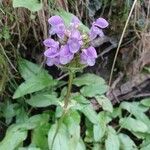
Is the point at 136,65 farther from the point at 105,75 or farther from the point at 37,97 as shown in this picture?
the point at 37,97

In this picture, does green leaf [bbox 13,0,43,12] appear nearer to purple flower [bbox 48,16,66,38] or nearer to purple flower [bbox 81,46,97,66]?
purple flower [bbox 48,16,66,38]

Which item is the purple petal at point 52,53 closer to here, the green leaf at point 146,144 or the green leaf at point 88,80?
the green leaf at point 88,80

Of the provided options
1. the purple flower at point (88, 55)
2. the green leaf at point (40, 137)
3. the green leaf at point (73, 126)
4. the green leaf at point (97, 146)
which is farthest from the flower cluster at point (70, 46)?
the green leaf at point (97, 146)

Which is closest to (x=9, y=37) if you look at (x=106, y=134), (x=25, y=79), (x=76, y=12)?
(x=25, y=79)

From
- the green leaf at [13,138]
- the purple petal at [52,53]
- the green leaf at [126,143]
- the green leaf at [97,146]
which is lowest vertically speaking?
the green leaf at [126,143]

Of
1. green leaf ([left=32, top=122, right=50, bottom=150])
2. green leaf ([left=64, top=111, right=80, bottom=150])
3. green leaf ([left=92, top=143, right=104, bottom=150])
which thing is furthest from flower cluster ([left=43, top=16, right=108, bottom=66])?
green leaf ([left=92, top=143, right=104, bottom=150])

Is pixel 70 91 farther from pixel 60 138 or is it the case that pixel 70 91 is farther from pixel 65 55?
pixel 65 55

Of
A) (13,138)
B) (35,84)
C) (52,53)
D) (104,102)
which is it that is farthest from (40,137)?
(52,53)
